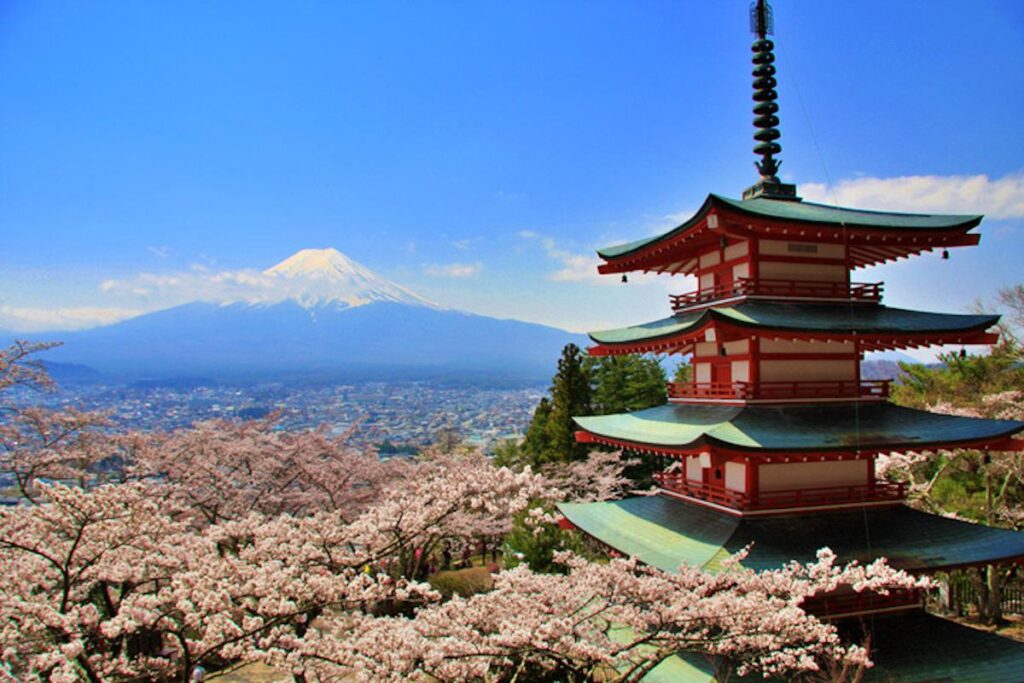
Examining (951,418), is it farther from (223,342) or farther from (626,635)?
(223,342)

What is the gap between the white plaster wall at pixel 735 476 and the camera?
945cm

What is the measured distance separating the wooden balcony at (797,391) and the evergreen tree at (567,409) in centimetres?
1573

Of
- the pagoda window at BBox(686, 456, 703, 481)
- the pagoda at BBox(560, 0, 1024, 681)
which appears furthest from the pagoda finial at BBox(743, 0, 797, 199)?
the pagoda window at BBox(686, 456, 703, 481)

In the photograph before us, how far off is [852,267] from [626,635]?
7.37 m

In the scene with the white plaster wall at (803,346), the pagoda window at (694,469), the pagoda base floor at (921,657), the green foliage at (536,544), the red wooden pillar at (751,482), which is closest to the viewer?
the pagoda base floor at (921,657)

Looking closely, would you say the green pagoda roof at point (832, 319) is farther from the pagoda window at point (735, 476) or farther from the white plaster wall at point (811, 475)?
the pagoda window at point (735, 476)

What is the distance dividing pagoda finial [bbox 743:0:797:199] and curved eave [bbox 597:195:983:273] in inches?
25.9

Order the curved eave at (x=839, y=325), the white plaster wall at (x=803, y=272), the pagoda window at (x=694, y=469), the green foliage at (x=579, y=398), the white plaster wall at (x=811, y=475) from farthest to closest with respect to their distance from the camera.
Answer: the green foliage at (x=579, y=398), the pagoda window at (x=694, y=469), the white plaster wall at (x=803, y=272), the white plaster wall at (x=811, y=475), the curved eave at (x=839, y=325)

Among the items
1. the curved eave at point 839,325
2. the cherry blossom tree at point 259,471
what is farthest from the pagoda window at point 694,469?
the cherry blossom tree at point 259,471

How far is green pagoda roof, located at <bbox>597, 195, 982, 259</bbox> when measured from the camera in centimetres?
920

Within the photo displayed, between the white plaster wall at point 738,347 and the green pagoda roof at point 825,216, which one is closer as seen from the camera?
the green pagoda roof at point 825,216

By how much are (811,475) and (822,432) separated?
0.82 meters

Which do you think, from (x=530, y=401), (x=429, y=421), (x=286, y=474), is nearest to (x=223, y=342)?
(x=530, y=401)

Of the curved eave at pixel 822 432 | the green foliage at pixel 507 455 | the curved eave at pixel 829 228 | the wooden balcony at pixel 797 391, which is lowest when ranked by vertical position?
the green foliage at pixel 507 455
